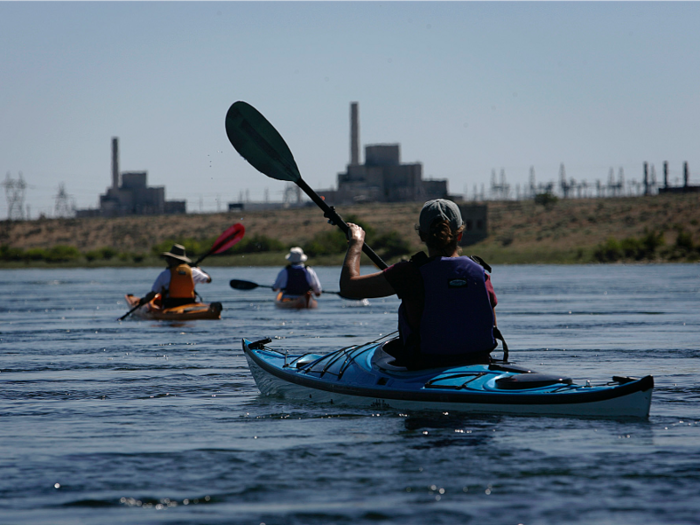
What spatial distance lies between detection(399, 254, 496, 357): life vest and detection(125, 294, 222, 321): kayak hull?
36.3 ft

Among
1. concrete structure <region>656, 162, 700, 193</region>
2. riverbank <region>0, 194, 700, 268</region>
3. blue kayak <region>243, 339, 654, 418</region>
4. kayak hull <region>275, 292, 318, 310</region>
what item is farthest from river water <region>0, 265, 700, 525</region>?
concrete structure <region>656, 162, 700, 193</region>

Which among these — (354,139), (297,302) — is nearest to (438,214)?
(297,302)

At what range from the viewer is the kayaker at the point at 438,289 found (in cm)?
577

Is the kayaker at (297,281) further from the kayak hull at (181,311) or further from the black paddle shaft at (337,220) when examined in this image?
the black paddle shaft at (337,220)

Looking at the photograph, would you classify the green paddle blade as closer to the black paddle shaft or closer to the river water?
the black paddle shaft

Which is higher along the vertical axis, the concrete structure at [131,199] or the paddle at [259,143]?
the concrete structure at [131,199]

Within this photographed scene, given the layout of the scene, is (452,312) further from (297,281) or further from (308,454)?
(297,281)

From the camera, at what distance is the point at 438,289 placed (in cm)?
589

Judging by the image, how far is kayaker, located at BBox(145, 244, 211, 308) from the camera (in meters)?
16.8

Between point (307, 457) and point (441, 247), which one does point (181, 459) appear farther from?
point (441, 247)

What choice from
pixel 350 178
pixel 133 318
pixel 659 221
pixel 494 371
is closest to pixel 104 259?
pixel 350 178

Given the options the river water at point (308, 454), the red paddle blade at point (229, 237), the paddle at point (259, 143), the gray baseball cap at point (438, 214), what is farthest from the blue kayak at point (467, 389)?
the red paddle blade at point (229, 237)

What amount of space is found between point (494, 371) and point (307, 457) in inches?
58.6

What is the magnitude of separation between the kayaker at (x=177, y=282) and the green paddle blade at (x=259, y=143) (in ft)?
26.7
